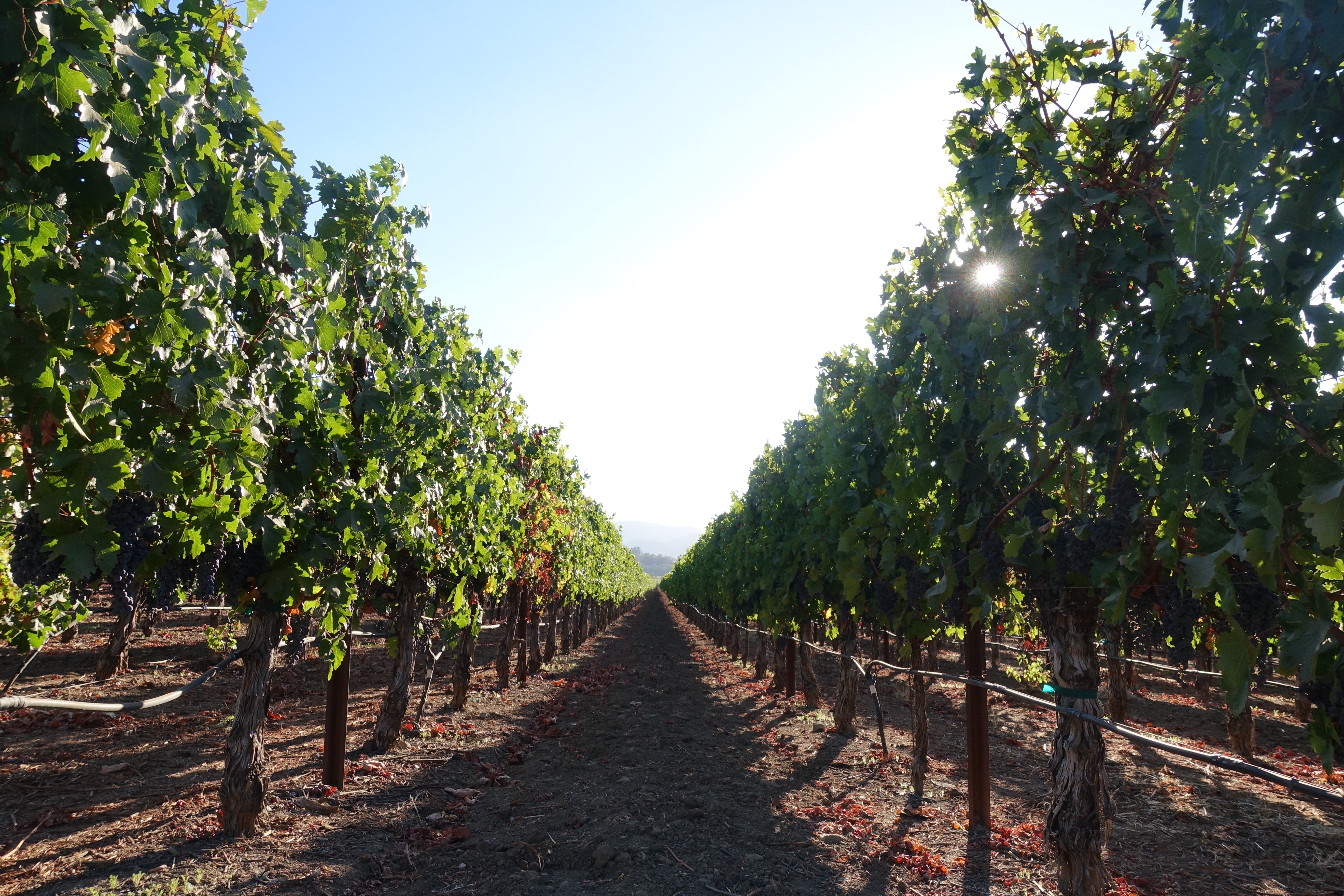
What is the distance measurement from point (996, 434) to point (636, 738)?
8.12 metres

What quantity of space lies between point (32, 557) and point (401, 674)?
5754 millimetres

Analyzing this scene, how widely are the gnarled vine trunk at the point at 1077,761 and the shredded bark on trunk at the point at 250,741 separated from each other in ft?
20.0

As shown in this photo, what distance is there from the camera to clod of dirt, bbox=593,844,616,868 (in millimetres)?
5402

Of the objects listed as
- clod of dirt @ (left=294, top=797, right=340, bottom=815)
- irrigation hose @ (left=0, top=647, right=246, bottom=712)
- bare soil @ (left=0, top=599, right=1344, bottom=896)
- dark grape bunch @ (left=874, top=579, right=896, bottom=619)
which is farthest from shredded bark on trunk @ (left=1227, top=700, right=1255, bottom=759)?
irrigation hose @ (left=0, top=647, right=246, bottom=712)

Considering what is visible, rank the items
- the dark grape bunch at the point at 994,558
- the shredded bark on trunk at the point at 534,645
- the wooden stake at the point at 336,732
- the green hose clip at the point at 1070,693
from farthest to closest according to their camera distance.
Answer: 1. the shredded bark on trunk at the point at 534,645
2. the wooden stake at the point at 336,732
3. the dark grape bunch at the point at 994,558
4. the green hose clip at the point at 1070,693

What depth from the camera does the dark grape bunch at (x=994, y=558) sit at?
17.3 feet

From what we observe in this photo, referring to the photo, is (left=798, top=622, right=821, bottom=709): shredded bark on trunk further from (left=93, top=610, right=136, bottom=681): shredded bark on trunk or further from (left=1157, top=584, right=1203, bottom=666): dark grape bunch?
(left=93, top=610, right=136, bottom=681): shredded bark on trunk

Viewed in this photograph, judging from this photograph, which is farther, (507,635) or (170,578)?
(507,635)

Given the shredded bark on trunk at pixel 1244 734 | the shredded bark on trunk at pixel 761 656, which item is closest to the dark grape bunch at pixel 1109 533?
the shredded bark on trunk at pixel 1244 734

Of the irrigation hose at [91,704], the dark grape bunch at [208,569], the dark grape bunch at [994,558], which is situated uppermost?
the dark grape bunch at [994,558]

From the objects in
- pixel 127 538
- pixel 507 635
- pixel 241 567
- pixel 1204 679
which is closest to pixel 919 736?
pixel 241 567

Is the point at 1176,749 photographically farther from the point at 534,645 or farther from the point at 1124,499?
the point at 534,645

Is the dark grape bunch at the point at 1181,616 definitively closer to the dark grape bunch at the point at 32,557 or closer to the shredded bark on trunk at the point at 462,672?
the dark grape bunch at the point at 32,557

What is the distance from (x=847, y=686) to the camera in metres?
11.4
